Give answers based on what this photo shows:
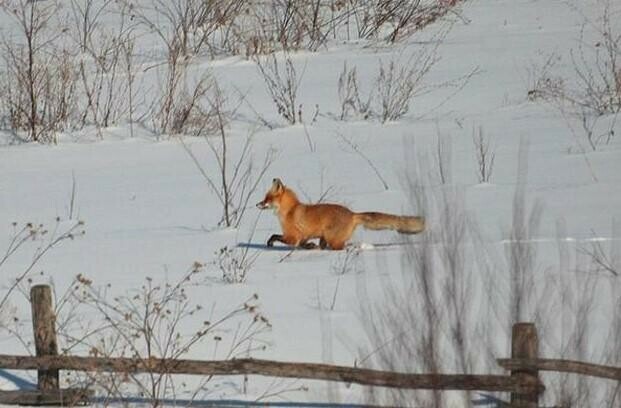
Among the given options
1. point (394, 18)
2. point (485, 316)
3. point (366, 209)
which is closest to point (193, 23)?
point (394, 18)

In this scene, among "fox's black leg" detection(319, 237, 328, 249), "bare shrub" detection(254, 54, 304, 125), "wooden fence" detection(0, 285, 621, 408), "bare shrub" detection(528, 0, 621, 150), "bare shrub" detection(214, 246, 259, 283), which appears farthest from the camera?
"bare shrub" detection(254, 54, 304, 125)

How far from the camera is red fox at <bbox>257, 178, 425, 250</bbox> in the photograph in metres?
10.3

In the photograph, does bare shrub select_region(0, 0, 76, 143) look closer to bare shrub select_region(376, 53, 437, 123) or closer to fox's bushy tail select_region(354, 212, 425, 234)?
bare shrub select_region(376, 53, 437, 123)

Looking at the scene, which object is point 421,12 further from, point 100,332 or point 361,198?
point 100,332

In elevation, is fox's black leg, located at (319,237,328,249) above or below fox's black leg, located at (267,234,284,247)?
below

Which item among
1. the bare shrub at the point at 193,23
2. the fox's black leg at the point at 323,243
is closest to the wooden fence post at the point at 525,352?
the fox's black leg at the point at 323,243

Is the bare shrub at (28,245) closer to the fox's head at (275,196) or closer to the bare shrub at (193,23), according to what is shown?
the fox's head at (275,196)

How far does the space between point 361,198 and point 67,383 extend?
15.2 feet

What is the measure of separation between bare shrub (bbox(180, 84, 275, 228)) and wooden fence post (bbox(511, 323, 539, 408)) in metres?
5.09

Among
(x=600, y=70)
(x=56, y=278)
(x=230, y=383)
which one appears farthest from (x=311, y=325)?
(x=600, y=70)

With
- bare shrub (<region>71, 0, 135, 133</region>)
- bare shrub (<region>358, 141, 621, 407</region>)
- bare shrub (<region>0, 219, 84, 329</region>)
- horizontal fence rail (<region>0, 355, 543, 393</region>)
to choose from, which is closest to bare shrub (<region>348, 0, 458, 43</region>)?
bare shrub (<region>71, 0, 135, 133</region>)

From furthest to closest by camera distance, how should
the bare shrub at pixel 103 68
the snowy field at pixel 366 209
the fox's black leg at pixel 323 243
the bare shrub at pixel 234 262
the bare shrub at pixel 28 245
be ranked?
the bare shrub at pixel 103 68
the fox's black leg at pixel 323 243
the bare shrub at pixel 234 262
the bare shrub at pixel 28 245
the snowy field at pixel 366 209

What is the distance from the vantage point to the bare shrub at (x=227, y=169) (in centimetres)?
1198

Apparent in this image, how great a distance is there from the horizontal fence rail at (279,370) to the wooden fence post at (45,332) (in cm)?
9
